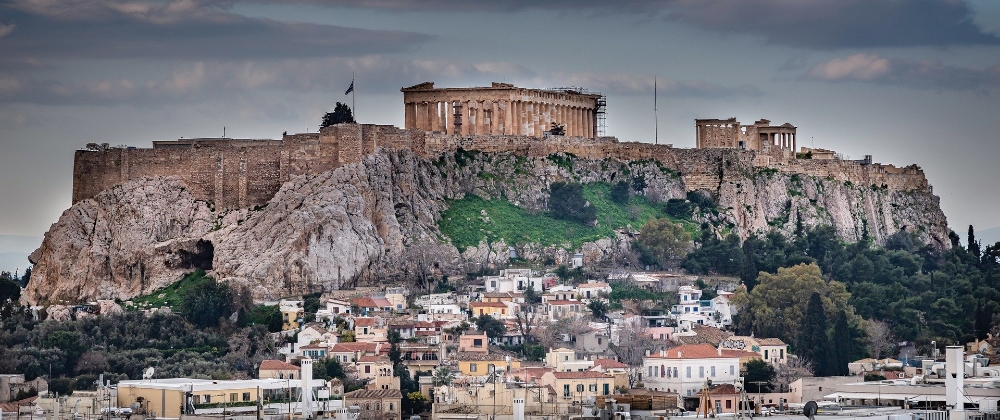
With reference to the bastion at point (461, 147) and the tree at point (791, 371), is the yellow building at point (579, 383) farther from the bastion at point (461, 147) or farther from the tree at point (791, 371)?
the bastion at point (461, 147)

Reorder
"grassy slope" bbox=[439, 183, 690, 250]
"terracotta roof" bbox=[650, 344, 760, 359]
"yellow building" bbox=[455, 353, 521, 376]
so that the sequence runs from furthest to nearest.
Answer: "grassy slope" bbox=[439, 183, 690, 250] → "yellow building" bbox=[455, 353, 521, 376] → "terracotta roof" bbox=[650, 344, 760, 359]

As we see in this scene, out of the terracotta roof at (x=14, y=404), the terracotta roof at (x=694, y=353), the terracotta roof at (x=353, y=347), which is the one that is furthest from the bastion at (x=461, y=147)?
the terracotta roof at (x=14, y=404)

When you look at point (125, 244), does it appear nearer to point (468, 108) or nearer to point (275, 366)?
→ point (468, 108)

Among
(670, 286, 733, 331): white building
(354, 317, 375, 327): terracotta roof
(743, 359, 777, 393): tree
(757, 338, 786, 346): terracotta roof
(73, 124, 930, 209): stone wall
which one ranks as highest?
(73, 124, 930, 209): stone wall

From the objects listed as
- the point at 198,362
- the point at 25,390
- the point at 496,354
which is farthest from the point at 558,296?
the point at 25,390

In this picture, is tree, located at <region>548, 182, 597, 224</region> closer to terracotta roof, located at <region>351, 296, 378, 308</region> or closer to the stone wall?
the stone wall

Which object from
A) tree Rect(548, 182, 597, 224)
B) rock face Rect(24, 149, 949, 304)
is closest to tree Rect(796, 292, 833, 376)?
rock face Rect(24, 149, 949, 304)

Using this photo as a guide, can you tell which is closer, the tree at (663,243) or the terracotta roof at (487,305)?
the terracotta roof at (487,305)
